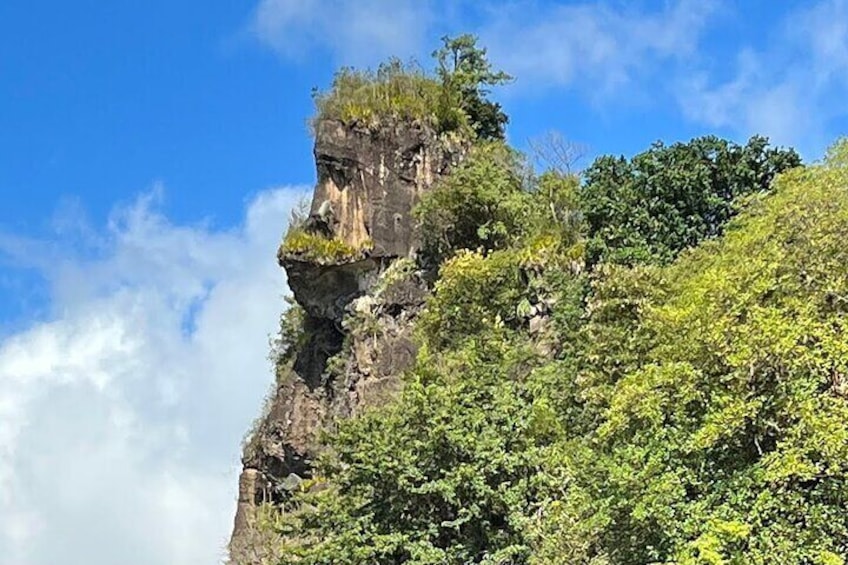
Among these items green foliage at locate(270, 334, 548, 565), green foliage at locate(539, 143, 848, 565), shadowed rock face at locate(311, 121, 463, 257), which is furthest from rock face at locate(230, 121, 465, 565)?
green foliage at locate(539, 143, 848, 565)

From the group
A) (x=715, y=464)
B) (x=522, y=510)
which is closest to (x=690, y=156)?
(x=522, y=510)

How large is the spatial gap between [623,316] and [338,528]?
704 centimetres

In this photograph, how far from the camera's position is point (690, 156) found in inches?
988

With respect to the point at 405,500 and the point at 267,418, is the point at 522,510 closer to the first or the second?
the point at 405,500

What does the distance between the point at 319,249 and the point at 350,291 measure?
1.72 meters

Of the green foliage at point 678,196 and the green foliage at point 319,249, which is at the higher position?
the green foliage at point 319,249

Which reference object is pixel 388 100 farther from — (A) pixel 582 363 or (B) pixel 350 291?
(A) pixel 582 363

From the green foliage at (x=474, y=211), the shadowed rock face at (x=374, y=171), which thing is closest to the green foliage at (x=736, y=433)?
the green foliage at (x=474, y=211)

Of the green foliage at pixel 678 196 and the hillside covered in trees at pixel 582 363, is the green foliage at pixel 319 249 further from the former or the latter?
the green foliage at pixel 678 196

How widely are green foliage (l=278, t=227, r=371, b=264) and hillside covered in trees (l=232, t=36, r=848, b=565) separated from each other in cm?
7

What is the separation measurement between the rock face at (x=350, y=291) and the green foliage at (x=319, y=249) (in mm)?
70

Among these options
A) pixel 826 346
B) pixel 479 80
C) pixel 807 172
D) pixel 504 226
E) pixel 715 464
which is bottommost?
pixel 715 464

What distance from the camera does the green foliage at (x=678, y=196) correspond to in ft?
80.2

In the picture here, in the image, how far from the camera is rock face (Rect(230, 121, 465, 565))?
31297 mm
